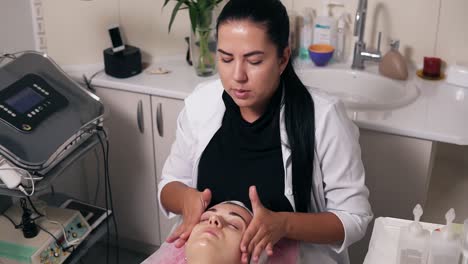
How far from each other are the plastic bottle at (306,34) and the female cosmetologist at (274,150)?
0.84m

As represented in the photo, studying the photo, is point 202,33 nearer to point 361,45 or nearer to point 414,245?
point 361,45

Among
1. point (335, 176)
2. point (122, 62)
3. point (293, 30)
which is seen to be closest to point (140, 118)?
point (122, 62)

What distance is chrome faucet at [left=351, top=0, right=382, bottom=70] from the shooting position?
213cm

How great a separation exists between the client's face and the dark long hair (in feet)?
0.71

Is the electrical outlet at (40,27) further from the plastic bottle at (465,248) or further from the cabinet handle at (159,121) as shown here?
the plastic bottle at (465,248)

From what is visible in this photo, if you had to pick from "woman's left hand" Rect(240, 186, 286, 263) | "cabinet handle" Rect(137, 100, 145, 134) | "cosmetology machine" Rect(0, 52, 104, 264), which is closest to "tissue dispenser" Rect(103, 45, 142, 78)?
"cabinet handle" Rect(137, 100, 145, 134)

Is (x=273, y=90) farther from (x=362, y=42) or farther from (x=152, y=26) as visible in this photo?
(x=152, y=26)

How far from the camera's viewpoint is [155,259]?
1544mm

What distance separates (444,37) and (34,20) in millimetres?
1624

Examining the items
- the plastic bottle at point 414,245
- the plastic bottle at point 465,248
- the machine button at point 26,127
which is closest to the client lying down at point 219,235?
the plastic bottle at point 414,245

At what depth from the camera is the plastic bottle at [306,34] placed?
2320 mm

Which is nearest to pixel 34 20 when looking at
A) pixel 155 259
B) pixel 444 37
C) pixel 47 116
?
pixel 47 116

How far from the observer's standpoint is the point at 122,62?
2230 mm

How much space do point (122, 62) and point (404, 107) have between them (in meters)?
1.10
